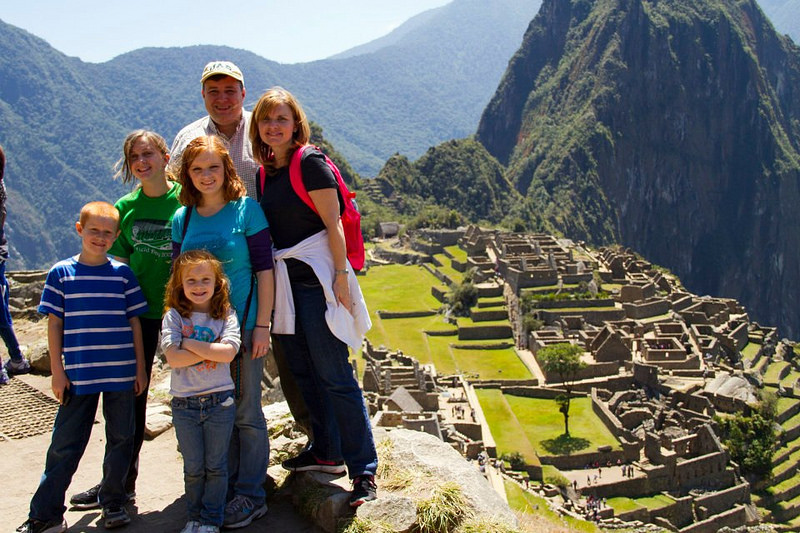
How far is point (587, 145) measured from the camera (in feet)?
414

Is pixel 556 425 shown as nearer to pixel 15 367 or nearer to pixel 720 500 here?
pixel 720 500

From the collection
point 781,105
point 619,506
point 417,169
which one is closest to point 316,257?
point 619,506

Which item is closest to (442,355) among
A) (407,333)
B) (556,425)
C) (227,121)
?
(407,333)

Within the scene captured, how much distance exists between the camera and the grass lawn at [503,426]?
79.3 ft

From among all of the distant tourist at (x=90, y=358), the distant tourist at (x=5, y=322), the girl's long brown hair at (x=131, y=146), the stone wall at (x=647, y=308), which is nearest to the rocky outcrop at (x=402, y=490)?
the distant tourist at (x=90, y=358)

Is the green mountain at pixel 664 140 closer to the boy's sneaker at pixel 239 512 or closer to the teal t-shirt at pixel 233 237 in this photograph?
the teal t-shirt at pixel 233 237

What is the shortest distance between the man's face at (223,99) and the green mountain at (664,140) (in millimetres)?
116943

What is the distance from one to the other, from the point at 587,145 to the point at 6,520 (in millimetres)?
126674

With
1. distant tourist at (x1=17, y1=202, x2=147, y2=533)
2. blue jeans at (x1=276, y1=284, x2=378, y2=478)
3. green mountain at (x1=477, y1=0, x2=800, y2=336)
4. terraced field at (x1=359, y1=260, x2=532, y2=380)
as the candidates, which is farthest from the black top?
green mountain at (x1=477, y1=0, x2=800, y2=336)

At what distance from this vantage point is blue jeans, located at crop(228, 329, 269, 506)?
5.39 meters

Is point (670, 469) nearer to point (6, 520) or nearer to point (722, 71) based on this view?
point (6, 520)

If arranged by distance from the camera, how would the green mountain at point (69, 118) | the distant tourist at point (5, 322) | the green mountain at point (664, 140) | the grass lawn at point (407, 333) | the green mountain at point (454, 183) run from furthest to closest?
the green mountain at point (664, 140)
the green mountain at point (454, 183)
the green mountain at point (69, 118)
the grass lawn at point (407, 333)
the distant tourist at point (5, 322)

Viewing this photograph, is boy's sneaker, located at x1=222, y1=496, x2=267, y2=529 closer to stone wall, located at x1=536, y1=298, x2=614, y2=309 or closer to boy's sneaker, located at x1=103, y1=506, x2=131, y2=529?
boy's sneaker, located at x1=103, y1=506, x2=131, y2=529

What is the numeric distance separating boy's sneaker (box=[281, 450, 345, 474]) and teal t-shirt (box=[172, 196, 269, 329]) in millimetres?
1185
